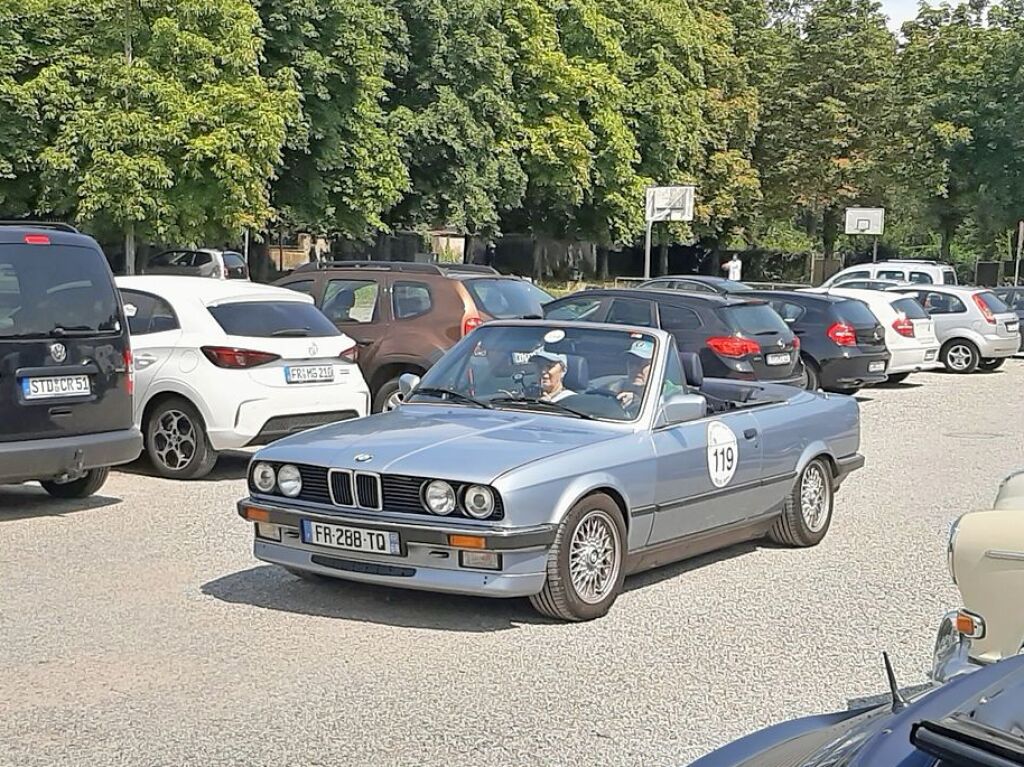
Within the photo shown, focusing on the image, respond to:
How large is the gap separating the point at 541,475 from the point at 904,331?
16.6 metres

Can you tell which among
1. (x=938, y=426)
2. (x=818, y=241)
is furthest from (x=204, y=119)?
(x=818, y=241)

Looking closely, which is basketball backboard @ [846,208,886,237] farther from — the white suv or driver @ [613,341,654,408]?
driver @ [613,341,654,408]

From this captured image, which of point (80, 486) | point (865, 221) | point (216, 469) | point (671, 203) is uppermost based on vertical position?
point (865, 221)

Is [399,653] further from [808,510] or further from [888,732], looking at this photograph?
[888,732]

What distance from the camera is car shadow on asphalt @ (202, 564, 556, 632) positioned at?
722cm

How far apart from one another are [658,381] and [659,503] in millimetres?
785

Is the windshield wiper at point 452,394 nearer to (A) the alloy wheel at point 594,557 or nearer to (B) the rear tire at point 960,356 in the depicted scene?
(A) the alloy wheel at point 594,557

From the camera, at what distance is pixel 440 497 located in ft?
22.5

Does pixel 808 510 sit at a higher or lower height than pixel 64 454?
lower

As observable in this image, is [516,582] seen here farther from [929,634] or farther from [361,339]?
[361,339]


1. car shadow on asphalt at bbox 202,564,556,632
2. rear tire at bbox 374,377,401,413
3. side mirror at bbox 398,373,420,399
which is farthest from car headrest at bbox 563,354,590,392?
rear tire at bbox 374,377,401,413

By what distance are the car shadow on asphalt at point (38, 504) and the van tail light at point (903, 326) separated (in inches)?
577

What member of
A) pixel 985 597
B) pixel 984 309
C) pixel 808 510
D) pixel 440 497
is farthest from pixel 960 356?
pixel 985 597

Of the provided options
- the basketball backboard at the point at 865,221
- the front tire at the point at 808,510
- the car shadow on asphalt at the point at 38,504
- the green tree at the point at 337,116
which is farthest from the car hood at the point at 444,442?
the basketball backboard at the point at 865,221
